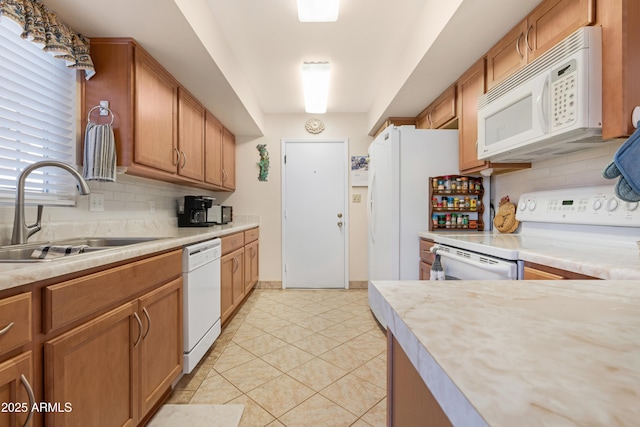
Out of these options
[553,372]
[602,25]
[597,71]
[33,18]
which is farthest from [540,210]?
[33,18]

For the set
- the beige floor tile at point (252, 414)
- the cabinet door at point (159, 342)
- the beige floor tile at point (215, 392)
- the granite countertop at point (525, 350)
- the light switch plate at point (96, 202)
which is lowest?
the beige floor tile at point (252, 414)

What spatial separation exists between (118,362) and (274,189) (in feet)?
9.56

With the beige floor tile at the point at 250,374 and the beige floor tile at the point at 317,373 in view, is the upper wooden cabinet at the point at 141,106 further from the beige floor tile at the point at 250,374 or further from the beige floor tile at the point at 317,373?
the beige floor tile at the point at 317,373

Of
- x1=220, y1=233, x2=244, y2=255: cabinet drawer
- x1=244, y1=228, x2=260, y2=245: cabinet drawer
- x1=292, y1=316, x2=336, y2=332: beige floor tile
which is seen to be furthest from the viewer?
x1=244, y1=228, x2=260, y2=245: cabinet drawer

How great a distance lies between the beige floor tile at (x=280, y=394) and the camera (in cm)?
156

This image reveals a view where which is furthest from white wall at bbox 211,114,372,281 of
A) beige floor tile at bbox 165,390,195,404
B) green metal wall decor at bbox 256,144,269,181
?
beige floor tile at bbox 165,390,195,404

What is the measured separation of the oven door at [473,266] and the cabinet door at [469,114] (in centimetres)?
73

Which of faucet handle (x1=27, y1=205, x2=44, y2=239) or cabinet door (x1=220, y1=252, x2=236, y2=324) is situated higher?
faucet handle (x1=27, y1=205, x2=44, y2=239)

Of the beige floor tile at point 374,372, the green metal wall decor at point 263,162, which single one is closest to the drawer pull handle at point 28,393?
the beige floor tile at point 374,372

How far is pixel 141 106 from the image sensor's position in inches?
70.4

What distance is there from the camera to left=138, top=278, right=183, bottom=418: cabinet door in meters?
1.32

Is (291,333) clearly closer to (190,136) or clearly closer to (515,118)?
(190,136)

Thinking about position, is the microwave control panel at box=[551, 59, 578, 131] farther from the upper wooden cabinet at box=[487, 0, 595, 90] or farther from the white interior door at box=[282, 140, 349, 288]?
the white interior door at box=[282, 140, 349, 288]

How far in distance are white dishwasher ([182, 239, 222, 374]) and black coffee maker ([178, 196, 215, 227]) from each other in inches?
31.3
